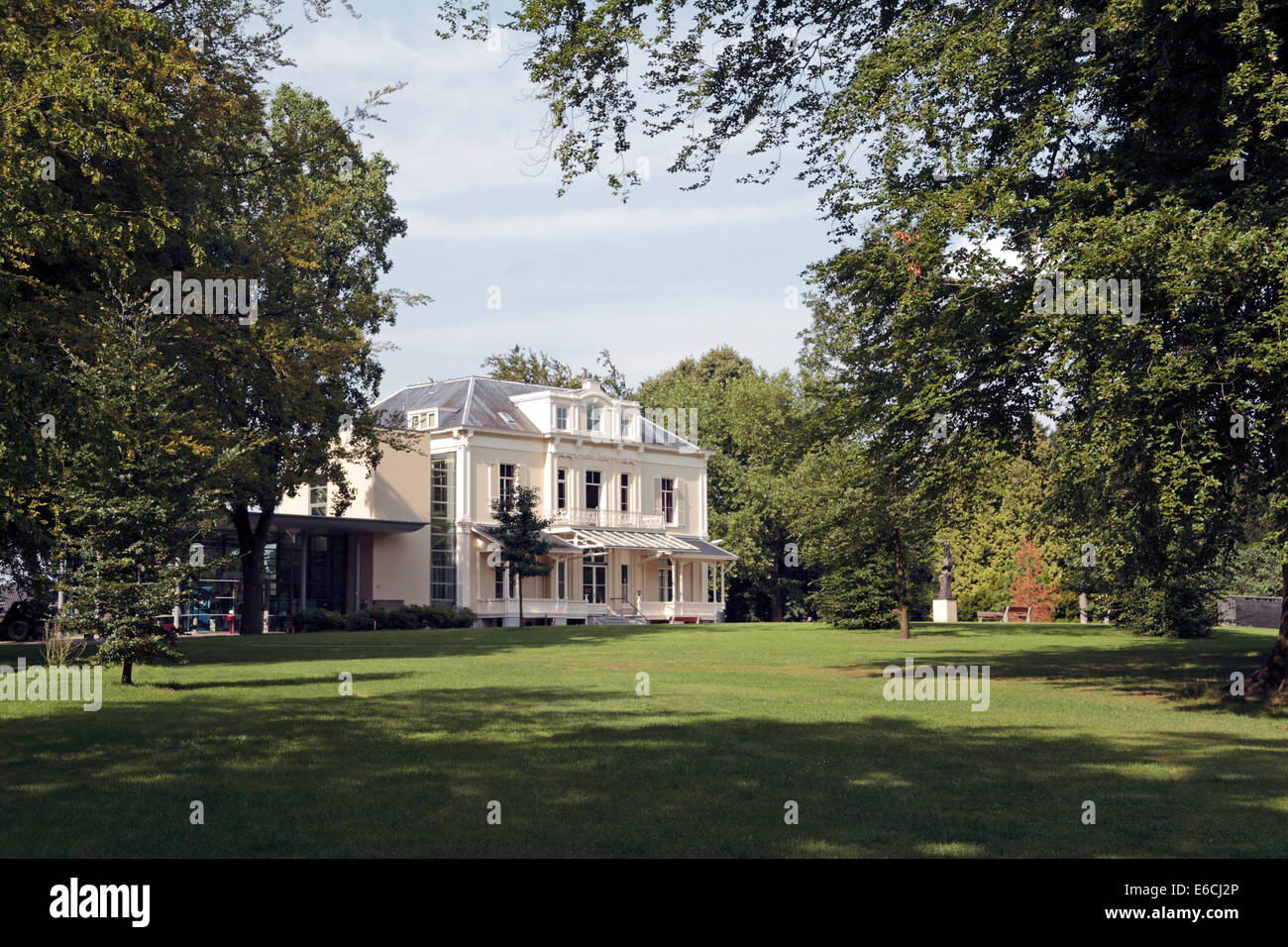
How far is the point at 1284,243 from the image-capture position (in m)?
13.3

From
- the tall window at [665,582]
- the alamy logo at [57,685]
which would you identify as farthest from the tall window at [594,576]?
the alamy logo at [57,685]

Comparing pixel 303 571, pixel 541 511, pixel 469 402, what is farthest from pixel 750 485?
pixel 303 571

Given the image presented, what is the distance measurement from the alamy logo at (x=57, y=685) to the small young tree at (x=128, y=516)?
1.85 ft

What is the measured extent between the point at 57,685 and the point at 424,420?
38069 millimetres

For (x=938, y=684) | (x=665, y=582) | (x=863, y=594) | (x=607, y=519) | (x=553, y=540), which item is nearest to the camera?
(x=938, y=684)

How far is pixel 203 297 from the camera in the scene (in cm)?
2397

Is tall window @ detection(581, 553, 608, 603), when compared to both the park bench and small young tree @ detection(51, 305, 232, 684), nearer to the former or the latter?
the park bench

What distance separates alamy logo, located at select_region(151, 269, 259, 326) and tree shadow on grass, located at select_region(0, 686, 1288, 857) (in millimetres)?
10993

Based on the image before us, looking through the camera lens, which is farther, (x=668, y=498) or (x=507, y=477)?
(x=668, y=498)

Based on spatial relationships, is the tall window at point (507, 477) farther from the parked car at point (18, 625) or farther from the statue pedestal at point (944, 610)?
the parked car at point (18, 625)

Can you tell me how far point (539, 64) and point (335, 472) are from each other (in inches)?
936

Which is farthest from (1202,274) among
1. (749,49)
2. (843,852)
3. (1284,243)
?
(843,852)
